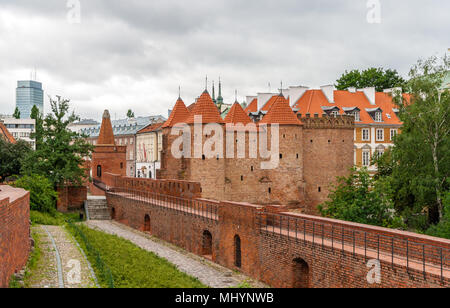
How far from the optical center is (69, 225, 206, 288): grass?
14.6 metres

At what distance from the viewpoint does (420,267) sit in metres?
11.5

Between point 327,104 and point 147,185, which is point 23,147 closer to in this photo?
point 147,185

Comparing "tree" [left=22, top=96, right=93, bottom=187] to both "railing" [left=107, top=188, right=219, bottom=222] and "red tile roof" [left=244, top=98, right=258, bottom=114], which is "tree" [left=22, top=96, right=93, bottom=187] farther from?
"red tile roof" [left=244, top=98, right=258, bottom=114]

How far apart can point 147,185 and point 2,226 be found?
20935 mm

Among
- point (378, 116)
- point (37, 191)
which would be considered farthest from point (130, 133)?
point (37, 191)

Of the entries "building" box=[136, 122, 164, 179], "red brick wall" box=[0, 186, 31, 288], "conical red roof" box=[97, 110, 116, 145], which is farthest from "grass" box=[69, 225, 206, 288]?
"building" box=[136, 122, 164, 179]

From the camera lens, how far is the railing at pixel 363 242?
11866 mm

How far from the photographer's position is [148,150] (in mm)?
65062

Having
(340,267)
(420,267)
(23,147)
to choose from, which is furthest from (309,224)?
(23,147)

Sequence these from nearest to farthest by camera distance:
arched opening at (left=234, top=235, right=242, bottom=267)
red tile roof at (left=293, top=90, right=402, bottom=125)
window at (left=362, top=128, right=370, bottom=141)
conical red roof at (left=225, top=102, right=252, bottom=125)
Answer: arched opening at (left=234, top=235, right=242, bottom=267) < conical red roof at (left=225, top=102, right=252, bottom=125) < red tile roof at (left=293, top=90, right=402, bottom=125) < window at (left=362, top=128, right=370, bottom=141)

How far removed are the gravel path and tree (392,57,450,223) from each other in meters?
11.7

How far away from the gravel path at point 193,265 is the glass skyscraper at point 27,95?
16789cm

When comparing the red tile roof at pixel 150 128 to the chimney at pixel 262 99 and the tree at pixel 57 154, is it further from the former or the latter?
the tree at pixel 57 154

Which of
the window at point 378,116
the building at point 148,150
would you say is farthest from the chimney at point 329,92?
the building at point 148,150
